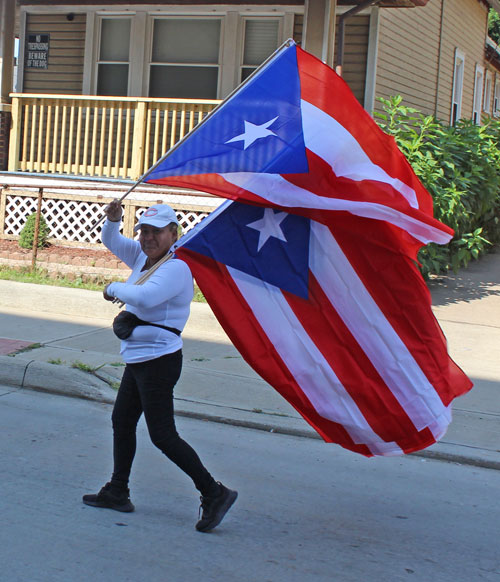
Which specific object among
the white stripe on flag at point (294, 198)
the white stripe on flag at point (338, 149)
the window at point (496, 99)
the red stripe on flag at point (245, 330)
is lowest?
the red stripe on flag at point (245, 330)

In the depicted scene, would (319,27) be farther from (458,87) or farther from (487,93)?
(487,93)

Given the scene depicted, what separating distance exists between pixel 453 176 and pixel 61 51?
25.9 feet

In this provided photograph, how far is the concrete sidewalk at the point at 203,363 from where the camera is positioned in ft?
21.3

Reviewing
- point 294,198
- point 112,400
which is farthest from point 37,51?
point 294,198

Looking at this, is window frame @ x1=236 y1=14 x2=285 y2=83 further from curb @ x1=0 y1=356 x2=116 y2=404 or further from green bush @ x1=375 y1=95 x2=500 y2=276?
curb @ x1=0 y1=356 x2=116 y2=404

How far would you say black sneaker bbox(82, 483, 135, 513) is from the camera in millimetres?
4512

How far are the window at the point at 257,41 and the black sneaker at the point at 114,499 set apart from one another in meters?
10.9

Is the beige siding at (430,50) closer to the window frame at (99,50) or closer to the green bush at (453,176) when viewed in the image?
the green bush at (453,176)

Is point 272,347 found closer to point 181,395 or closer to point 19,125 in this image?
point 181,395

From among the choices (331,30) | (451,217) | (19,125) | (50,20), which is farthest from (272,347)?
(50,20)

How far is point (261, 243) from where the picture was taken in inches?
176

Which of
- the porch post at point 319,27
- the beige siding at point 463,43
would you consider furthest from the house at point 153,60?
the beige siding at point 463,43

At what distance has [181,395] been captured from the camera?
703 centimetres

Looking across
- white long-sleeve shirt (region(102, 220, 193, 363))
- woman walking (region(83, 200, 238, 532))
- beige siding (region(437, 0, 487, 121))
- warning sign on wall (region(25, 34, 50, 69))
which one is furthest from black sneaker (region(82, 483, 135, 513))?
beige siding (region(437, 0, 487, 121))
